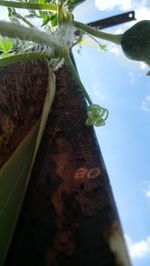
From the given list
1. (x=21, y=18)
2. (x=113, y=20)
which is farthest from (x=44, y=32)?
(x=113, y=20)

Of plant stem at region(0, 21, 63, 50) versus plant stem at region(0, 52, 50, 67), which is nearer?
plant stem at region(0, 21, 63, 50)

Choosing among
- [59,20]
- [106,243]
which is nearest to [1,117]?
[59,20]

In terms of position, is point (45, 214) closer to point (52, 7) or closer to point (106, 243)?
point (106, 243)

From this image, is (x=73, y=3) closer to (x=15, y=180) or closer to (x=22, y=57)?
(x=22, y=57)

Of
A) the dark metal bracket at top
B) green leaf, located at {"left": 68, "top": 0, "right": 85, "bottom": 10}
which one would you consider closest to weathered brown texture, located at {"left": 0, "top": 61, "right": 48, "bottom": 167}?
green leaf, located at {"left": 68, "top": 0, "right": 85, "bottom": 10}

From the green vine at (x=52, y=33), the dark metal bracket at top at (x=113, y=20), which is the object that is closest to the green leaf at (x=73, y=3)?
the green vine at (x=52, y=33)

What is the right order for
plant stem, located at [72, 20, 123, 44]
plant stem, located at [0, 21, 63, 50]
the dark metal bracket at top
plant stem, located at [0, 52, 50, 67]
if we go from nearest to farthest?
1. plant stem, located at [0, 21, 63, 50]
2. plant stem, located at [0, 52, 50, 67]
3. plant stem, located at [72, 20, 123, 44]
4. the dark metal bracket at top

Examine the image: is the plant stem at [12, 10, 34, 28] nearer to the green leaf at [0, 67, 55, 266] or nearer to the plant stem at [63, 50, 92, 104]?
the plant stem at [63, 50, 92, 104]
